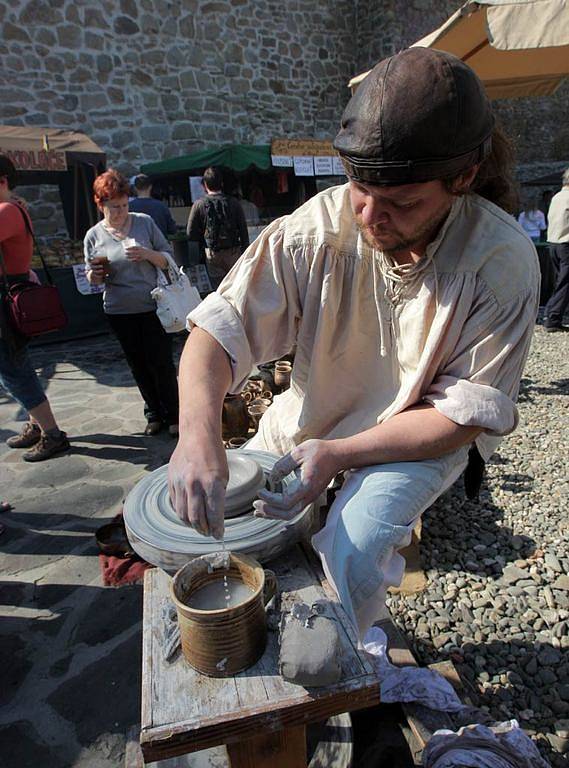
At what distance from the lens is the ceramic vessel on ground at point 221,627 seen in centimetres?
112

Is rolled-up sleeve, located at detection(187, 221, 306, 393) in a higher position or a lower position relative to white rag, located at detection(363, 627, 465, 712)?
higher

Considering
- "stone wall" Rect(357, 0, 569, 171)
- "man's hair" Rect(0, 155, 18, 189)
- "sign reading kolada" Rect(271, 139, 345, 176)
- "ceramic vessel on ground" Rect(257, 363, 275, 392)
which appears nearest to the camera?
"man's hair" Rect(0, 155, 18, 189)

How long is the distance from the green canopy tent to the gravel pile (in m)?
6.99

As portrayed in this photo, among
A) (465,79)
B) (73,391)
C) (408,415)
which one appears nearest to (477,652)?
(408,415)

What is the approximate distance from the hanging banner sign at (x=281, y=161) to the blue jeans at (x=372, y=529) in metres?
8.84

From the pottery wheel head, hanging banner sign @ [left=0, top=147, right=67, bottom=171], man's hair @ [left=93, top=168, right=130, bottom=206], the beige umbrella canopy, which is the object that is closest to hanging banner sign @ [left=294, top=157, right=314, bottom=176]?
the beige umbrella canopy

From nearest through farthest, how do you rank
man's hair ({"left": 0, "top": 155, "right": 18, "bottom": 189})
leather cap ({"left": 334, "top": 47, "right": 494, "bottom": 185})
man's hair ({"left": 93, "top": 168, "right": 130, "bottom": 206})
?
leather cap ({"left": 334, "top": 47, "right": 494, "bottom": 185})
man's hair ({"left": 0, "top": 155, "right": 18, "bottom": 189})
man's hair ({"left": 93, "top": 168, "right": 130, "bottom": 206})

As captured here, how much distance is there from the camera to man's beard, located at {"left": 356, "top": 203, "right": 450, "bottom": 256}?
145 centimetres

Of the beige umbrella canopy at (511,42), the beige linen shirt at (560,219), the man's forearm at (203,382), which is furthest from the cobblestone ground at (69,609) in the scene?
the beige linen shirt at (560,219)

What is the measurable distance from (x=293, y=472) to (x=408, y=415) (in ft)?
1.22

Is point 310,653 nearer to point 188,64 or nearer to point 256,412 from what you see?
point 256,412

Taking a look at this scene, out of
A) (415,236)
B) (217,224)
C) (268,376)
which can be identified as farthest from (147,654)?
(217,224)

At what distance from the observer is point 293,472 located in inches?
57.9

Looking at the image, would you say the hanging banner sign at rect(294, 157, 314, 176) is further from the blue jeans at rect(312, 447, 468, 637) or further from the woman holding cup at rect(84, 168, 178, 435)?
the blue jeans at rect(312, 447, 468, 637)
